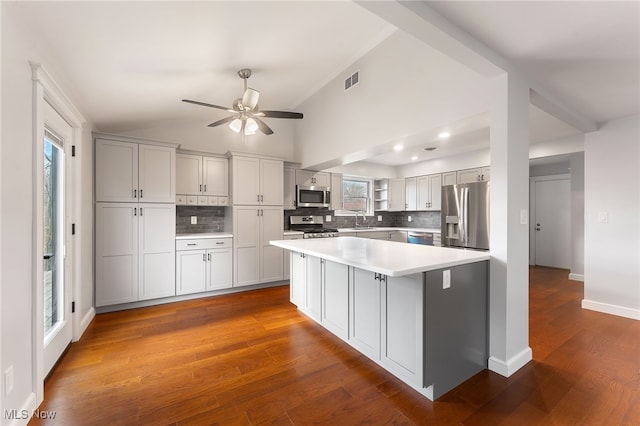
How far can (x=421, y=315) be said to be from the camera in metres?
1.78

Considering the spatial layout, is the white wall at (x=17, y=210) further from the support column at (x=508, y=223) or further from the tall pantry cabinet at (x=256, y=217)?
the support column at (x=508, y=223)

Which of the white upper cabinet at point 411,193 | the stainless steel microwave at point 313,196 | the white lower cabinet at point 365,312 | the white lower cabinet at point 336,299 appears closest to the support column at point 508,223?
the white lower cabinet at point 365,312

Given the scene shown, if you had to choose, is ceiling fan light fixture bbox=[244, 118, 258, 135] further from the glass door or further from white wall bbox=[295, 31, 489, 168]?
the glass door

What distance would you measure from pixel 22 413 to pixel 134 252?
2212 mm

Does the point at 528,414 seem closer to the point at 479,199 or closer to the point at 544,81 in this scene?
the point at 544,81

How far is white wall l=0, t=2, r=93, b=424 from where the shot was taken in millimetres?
1400

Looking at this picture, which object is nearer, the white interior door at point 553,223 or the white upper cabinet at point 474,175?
the white upper cabinet at point 474,175

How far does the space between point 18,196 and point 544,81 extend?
3851mm

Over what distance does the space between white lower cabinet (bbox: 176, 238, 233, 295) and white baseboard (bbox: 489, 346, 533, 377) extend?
11.5 ft

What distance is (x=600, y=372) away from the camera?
2.11 metres

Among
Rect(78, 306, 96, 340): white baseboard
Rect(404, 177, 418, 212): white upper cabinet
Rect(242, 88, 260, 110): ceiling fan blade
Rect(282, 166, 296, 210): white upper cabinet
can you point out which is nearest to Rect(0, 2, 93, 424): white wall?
Rect(78, 306, 96, 340): white baseboard

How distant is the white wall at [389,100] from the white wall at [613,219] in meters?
2.38

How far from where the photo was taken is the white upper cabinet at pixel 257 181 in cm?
443

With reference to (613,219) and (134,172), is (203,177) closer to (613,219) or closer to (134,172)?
(134,172)
